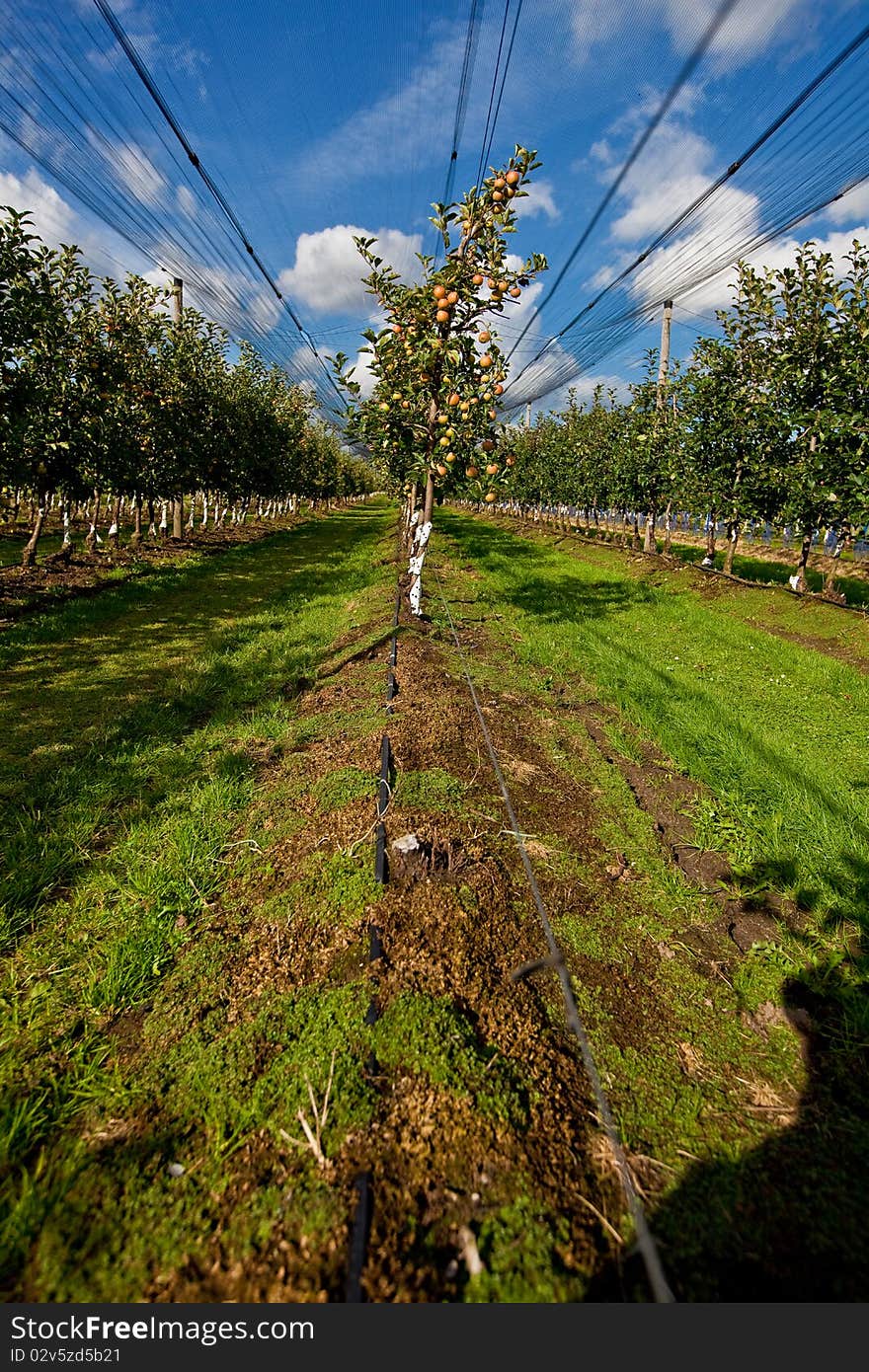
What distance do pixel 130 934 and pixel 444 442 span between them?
7.78 metres

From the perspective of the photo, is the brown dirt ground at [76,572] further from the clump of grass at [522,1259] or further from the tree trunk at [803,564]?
the tree trunk at [803,564]

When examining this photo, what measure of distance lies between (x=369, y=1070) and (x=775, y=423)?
60.2ft

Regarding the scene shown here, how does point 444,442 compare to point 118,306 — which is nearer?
point 444,442

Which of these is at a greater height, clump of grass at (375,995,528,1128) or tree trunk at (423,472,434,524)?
tree trunk at (423,472,434,524)

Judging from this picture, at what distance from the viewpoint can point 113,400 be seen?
1462cm

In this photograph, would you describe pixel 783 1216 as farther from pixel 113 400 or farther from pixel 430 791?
pixel 113 400

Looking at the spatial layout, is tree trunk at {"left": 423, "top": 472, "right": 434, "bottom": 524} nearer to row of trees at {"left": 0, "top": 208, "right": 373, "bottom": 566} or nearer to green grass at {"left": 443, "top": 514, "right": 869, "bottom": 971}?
green grass at {"left": 443, "top": 514, "right": 869, "bottom": 971}

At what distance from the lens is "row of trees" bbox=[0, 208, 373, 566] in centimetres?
1002

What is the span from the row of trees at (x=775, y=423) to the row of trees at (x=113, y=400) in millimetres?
9275

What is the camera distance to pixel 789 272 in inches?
592

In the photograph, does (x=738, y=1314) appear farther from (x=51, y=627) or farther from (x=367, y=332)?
(x=51, y=627)

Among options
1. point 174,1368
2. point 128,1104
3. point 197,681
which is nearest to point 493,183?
point 197,681

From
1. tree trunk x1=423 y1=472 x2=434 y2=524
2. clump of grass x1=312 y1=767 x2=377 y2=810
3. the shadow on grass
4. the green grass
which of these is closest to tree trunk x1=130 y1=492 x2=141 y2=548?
the green grass

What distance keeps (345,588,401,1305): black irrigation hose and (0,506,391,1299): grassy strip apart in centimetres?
44
